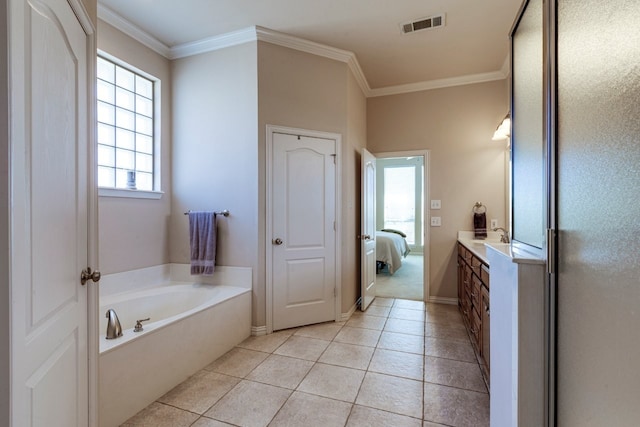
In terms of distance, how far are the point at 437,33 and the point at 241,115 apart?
2.05 meters

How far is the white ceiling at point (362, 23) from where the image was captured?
7.98 feet

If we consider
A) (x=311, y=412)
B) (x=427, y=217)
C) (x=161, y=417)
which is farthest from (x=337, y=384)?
(x=427, y=217)

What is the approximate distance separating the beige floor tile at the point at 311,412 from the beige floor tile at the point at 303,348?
507 millimetres

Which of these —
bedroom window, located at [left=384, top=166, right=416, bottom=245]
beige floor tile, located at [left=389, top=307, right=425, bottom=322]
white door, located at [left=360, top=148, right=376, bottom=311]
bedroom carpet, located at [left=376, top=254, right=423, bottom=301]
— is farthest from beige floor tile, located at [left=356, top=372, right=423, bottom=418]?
bedroom window, located at [left=384, top=166, right=416, bottom=245]

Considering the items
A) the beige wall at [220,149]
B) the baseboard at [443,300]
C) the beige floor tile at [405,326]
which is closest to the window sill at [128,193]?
the beige wall at [220,149]

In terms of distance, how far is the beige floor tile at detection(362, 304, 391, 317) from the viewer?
3.38 meters

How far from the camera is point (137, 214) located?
9.12 ft

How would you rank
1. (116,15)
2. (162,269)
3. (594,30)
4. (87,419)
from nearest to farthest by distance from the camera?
(594,30) < (87,419) < (116,15) < (162,269)

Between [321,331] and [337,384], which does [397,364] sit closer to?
[337,384]

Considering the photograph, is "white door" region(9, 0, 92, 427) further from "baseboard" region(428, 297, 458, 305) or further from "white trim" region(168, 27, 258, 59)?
"baseboard" region(428, 297, 458, 305)

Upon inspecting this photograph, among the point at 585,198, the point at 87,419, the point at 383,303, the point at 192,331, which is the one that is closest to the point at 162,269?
the point at 192,331

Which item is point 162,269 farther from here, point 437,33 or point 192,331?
point 437,33

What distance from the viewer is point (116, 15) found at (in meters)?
2.54

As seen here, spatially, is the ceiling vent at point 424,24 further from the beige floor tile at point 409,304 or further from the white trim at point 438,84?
the beige floor tile at point 409,304
